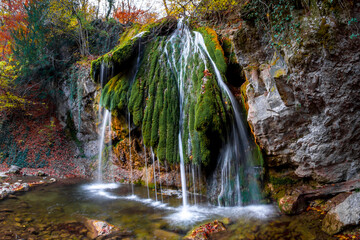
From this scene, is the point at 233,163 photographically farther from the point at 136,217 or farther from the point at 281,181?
the point at 136,217

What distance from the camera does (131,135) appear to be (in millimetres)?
8477

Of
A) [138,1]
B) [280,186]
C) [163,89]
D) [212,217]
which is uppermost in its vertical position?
[138,1]

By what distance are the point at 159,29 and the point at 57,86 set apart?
832cm

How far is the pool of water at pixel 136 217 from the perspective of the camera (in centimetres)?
403

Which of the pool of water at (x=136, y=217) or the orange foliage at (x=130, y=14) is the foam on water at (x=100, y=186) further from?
the orange foliage at (x=130, y=14)

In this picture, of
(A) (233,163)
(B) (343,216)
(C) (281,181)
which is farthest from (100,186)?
(B) (343,216)

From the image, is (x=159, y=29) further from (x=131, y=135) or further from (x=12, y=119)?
(x=12, y=119)

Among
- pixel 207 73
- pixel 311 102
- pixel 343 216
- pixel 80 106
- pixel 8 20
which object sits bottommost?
pixel 343 216

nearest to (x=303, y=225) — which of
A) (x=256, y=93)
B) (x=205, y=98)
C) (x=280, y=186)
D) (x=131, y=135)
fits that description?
(x=280, y=186)

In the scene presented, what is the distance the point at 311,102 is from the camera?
446cm

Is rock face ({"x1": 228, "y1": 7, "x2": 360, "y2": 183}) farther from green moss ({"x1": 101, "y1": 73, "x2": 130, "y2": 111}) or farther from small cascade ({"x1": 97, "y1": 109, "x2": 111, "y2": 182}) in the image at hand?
small cascade ({"x1": 97, "y1": 109, "x2": 111, "y2": 182})

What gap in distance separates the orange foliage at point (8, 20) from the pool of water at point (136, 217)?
11705 mm

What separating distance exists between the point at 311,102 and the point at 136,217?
4.86 meters

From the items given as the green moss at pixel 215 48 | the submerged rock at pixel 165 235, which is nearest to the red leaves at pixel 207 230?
the submerged rock at pixel 165 235
